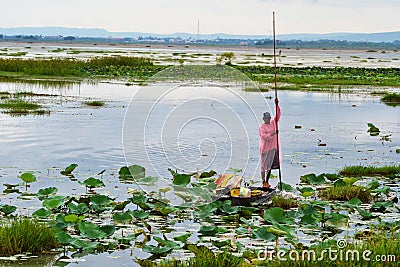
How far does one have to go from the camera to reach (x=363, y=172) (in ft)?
42.2

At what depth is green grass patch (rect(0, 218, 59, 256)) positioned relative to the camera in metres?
7.36

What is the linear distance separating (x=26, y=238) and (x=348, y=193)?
16.8 ft

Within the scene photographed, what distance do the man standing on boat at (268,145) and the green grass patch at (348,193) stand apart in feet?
3.08

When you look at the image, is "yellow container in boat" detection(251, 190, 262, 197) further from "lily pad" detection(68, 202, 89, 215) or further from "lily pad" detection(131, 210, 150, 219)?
"lily pad" detection(68, 202, 89, 215)

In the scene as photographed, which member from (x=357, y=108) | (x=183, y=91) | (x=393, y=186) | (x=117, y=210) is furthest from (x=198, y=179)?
(x=183, y=91)

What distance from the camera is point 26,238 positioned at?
7.50m

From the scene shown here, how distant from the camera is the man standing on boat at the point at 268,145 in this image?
10.6 m

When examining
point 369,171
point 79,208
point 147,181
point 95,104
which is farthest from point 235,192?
point 95,104

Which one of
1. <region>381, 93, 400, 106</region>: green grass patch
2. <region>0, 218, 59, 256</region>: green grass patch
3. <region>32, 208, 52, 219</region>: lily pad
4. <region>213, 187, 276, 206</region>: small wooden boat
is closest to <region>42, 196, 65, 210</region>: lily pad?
<region>32, 208, 52, 219</region>: lily pad

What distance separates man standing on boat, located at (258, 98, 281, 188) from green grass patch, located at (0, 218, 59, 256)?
4.12 metres

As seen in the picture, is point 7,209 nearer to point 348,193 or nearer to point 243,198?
point 243,198

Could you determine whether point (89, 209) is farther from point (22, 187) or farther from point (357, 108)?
point (357, 108)
